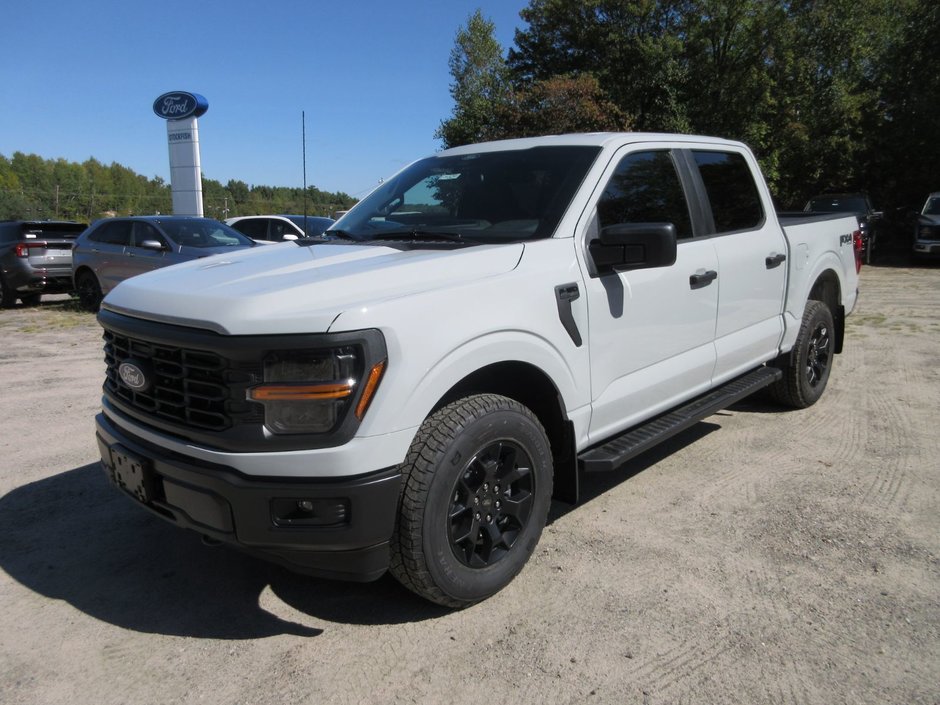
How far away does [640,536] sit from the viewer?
3436mm

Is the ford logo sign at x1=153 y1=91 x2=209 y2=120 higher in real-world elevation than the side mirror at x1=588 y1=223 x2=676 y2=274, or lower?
higher

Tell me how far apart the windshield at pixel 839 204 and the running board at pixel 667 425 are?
15.1m

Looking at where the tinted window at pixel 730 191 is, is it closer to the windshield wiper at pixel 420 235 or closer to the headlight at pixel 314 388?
the windshield wiper at pixel 420 235

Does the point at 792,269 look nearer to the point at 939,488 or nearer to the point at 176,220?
the point at 939,488

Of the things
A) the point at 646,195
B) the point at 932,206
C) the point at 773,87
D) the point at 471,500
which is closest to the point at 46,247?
the point at 646,195

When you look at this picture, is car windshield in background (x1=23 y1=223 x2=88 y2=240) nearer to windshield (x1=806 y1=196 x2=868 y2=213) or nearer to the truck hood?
the truck hood

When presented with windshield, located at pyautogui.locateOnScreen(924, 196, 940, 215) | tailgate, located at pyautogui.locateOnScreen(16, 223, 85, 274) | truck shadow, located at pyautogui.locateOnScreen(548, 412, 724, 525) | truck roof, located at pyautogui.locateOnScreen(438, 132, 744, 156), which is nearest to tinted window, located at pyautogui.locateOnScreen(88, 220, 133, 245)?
tailgate, located at pyautogui.locateOnScreen(16, 223, 85, 274)

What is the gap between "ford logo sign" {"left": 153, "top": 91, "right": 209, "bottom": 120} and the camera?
18.7m

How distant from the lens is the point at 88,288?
11953 millimetres

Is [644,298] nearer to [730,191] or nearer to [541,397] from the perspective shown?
[541,397]

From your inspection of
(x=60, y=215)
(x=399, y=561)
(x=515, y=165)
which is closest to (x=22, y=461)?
(x=399, y=561)

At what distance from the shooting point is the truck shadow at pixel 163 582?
9.27 feet

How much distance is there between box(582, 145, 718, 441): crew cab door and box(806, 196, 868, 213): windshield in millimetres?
15828

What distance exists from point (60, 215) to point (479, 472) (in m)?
42.6
